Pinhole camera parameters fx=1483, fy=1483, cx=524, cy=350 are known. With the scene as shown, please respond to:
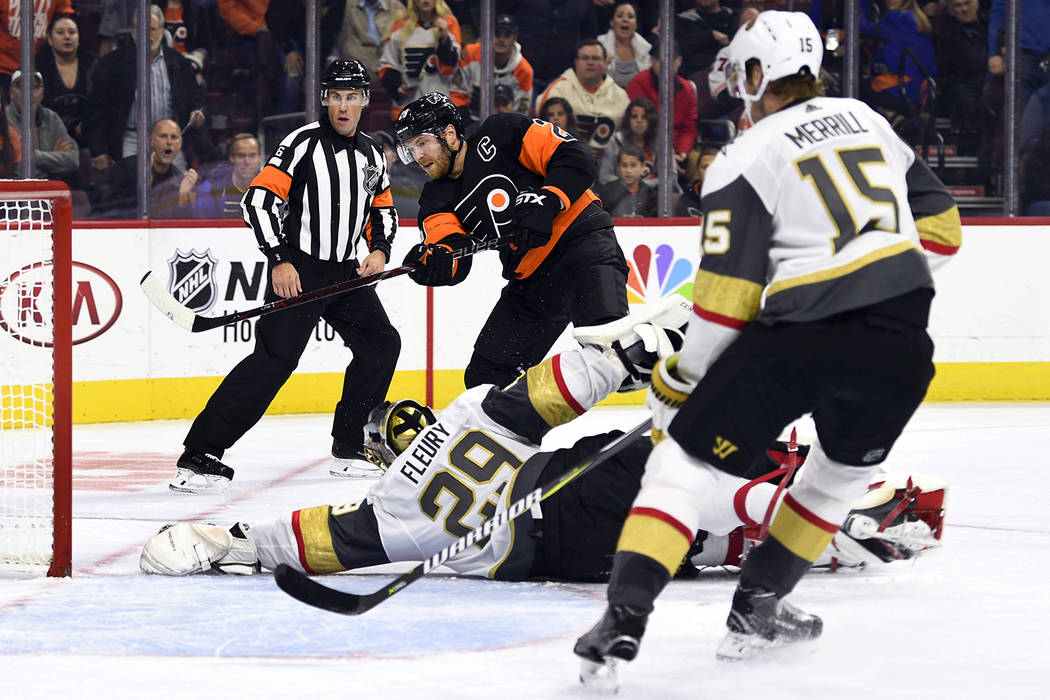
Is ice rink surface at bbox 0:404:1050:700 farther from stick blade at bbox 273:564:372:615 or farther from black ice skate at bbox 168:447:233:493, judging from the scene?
black ice skate at bbox 168:447:233:493

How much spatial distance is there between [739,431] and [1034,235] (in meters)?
4.67

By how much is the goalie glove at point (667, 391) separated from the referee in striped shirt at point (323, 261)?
89.1 inches

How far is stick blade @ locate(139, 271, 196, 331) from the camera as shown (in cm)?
405

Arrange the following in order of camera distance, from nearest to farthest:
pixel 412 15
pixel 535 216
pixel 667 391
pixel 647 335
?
pixel 667 391 → pixel 647 335 → pixel 535 216 → pixel 412 15

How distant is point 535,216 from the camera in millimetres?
3688

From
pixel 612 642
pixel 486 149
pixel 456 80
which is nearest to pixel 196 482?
pixel 486 149

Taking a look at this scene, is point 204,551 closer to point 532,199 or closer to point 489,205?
point 532,199

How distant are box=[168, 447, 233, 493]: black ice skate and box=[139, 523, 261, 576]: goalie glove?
4.18 feet

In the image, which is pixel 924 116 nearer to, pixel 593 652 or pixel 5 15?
pixel 5 15

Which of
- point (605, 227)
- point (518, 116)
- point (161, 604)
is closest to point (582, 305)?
point (605, 227)

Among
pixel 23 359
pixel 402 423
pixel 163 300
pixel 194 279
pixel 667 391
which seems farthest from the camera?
pixel 194 279

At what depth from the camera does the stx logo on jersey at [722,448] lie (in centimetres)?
204

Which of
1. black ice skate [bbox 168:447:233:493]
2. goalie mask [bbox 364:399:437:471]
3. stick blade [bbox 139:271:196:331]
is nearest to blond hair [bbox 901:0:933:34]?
stick blade [bbox 139:271:196:331]

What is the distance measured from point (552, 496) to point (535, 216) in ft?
3.92
